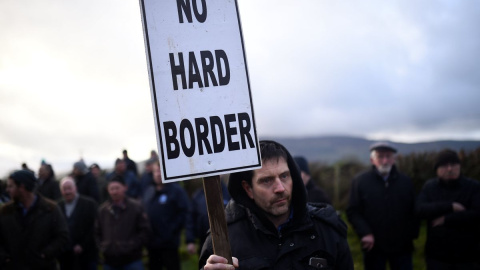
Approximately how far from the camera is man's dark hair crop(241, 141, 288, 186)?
323 centimetres

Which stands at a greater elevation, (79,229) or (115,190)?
(115,190)

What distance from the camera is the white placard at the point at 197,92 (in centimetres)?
262

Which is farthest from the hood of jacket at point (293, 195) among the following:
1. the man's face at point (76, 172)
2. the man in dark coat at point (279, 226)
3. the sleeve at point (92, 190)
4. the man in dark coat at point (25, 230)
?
the sleeve at point (92, 190)

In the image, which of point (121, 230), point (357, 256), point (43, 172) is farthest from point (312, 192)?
point (43, 172)

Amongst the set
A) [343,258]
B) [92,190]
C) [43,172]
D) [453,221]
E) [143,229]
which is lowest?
[453,221]

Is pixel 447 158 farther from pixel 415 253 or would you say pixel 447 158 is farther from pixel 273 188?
pixel 273 188

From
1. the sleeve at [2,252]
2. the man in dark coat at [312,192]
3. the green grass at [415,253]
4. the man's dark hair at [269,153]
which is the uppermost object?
the man's dark hair at [269,153]

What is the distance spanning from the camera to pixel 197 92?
8.64ft

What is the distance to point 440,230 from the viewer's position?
21.1 feet

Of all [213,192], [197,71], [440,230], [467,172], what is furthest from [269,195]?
[467,172]

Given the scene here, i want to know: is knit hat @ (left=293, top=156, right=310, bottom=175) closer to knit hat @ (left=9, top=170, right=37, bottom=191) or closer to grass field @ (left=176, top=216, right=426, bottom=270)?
grass field @ (left=176, top=216, right=426, bottom=270)

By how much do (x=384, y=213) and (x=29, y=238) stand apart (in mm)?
4330

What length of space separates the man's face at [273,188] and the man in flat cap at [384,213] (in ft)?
13.1

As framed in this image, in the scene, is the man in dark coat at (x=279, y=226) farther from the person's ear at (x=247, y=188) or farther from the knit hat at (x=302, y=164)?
the knit hat at (x=302, y=164)
